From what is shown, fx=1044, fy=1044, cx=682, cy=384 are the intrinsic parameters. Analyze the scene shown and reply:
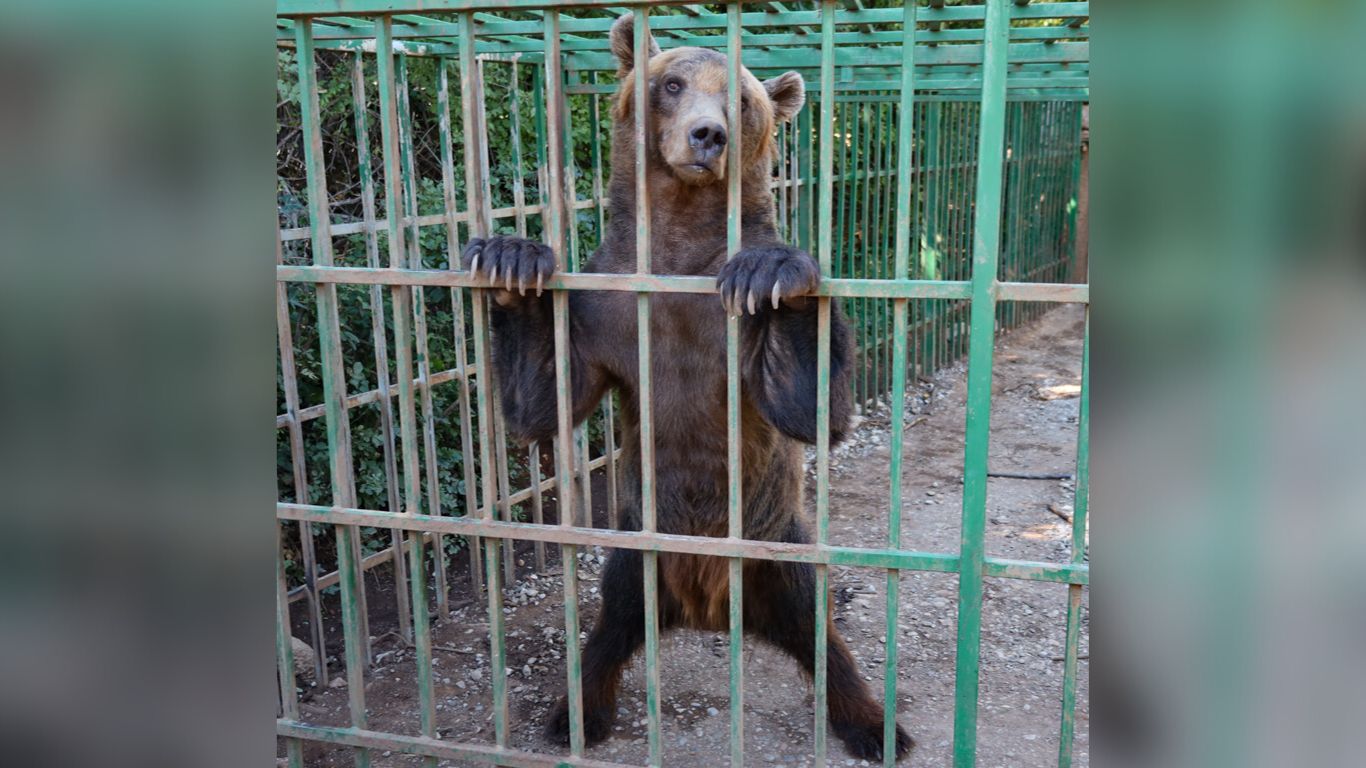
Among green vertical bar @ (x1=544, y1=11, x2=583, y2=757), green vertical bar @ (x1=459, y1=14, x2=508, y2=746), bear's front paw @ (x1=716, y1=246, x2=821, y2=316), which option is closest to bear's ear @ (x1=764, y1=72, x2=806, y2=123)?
green vertical bar @ (x1=544, y1=11, x2=583, y2=757)

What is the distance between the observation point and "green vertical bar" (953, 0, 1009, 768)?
228 centimetres

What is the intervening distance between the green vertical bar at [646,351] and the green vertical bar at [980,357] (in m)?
0.78

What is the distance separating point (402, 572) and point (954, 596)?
107 inches

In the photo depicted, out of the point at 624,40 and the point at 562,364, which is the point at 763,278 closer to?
the point at 562,364

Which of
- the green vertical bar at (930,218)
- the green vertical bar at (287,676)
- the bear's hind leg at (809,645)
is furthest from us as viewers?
the green vertical bar at (930,218)

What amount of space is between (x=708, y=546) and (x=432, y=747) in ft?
3.38

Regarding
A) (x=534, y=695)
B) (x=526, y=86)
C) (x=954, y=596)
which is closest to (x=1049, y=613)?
(x=954, y=596)

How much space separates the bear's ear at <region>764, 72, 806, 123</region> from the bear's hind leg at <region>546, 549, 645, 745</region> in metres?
1.81

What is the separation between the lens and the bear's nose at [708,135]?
131 inches

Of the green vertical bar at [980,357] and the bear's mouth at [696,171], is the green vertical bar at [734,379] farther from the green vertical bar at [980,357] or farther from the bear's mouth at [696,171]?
the bear's mouth at [696,171]

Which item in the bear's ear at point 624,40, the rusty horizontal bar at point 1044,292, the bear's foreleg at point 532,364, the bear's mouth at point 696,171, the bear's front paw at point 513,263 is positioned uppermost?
the bear's ear at point 624,40

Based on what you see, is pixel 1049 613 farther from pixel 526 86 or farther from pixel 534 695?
pixel 526 86

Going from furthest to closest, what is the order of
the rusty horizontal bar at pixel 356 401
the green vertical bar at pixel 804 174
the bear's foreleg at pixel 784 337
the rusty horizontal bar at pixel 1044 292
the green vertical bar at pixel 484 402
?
the green vertical bar at pixel 804 174, the rusty horizontal bar at pixel 356 401, the green vertical bar at pixel 484 402, the bear's foreleg at pixel 784 337, the rusty horizontal bar at pixel 1044 292

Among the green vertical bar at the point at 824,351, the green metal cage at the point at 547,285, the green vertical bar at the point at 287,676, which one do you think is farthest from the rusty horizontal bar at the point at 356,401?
the green vertical bar at the point at 824,351
